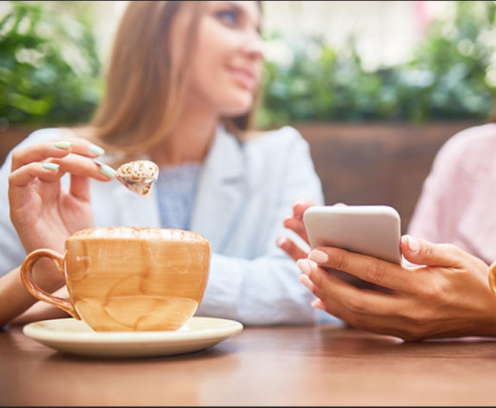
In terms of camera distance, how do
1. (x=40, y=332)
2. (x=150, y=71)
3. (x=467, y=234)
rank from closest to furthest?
1. (x=40, y=332)
2. (x=467, y=234)
3. (x=150, y=71)

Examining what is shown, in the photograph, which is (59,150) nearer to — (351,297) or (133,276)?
(133,276)

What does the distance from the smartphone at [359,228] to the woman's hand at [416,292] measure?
0.04 ft

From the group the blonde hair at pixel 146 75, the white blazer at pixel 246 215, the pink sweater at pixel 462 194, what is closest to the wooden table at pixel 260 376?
the white blazer at pixel 246 215

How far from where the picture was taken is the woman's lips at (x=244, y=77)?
150 centimetres

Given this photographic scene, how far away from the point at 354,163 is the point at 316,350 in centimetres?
117

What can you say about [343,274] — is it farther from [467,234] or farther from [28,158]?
[467,234]

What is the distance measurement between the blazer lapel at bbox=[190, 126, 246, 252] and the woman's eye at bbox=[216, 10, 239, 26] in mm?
310

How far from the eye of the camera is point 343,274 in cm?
72

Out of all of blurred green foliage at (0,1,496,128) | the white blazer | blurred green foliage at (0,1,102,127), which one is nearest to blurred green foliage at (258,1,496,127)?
blurred green foliage at (0,1,496,128)

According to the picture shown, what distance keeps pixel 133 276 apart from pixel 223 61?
1082 millimetres

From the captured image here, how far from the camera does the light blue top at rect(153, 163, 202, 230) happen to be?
1.46 metres

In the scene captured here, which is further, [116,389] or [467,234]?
[467,234]

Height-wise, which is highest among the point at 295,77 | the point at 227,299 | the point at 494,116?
the point at 295,77

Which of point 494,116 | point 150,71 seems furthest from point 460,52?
point 150,71
